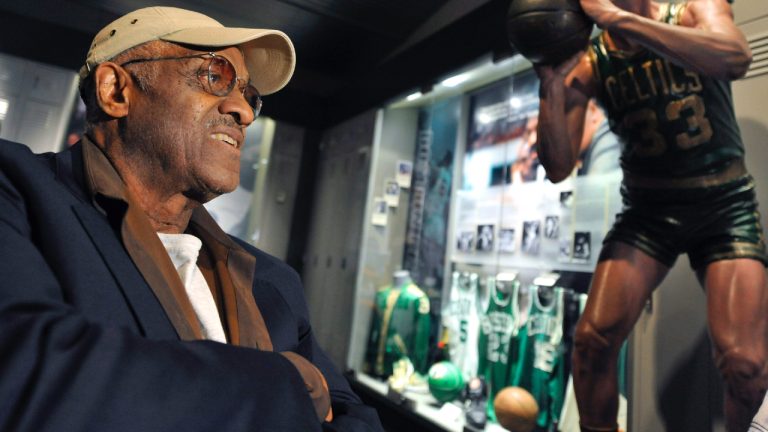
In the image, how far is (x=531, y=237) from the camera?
343 cm

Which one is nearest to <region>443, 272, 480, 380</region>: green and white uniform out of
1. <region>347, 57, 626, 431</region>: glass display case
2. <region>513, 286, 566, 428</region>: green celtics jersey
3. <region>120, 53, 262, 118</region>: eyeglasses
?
<region>347, 57, 626, 431</region>: glass display case

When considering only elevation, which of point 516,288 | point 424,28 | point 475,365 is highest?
point 424,28

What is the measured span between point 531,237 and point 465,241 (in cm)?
82

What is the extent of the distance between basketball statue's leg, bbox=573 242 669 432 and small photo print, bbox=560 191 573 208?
1.35 meters

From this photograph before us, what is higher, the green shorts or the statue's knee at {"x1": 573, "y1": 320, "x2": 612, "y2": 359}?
the green shorts

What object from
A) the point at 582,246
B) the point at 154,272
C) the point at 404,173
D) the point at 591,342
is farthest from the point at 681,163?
the point at 404,173

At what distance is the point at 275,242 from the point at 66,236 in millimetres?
5126

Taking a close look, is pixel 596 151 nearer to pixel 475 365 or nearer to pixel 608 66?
pixel 608 66

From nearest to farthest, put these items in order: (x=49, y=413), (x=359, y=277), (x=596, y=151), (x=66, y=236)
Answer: (x=49, y=413), (x=66, y=236), (x=596, y=151), (x=359, y=277)

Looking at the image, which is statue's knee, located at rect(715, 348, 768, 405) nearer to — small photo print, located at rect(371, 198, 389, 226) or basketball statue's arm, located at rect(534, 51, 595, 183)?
basketball statue's arm, located at rect(534, 51, 595, 183)

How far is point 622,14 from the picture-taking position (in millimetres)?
1598

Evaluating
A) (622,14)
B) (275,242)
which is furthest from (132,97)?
(275,242)

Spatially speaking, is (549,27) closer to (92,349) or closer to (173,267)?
(173,267)

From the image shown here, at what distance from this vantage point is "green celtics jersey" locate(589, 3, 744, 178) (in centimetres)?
171
